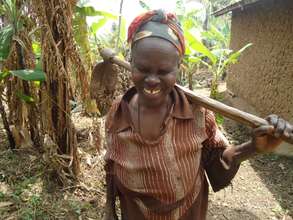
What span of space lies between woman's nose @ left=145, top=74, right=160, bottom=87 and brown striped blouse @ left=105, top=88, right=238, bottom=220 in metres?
0.16

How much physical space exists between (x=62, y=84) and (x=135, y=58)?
142 cm

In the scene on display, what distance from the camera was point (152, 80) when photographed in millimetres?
1021

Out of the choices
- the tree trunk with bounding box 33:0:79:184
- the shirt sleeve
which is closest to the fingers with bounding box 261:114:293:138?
the shirt sleeve

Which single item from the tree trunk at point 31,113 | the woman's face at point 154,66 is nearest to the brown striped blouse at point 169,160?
the woman's face at point 154,66

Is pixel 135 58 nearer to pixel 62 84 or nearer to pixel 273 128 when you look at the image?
pixel 273 128

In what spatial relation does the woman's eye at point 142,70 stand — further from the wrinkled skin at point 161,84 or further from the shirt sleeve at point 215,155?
the shirt sleeve at point 215,155

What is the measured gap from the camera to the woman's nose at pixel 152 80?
1022mm

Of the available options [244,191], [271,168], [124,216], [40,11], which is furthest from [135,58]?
[271,168]

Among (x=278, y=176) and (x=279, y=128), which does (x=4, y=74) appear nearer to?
(x=279, y=128)

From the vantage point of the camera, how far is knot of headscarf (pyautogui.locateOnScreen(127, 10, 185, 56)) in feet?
3.43

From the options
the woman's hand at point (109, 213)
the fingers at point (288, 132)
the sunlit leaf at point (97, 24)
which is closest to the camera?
the fingers at point (288, 132)

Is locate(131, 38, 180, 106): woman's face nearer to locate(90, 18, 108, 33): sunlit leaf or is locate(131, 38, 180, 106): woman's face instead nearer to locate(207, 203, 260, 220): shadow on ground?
locate(207, 203, 260, 220): shadow on ground

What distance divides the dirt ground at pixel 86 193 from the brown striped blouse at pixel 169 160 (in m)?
1.15

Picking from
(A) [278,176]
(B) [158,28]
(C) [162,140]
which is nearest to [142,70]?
(B) [158,28]
